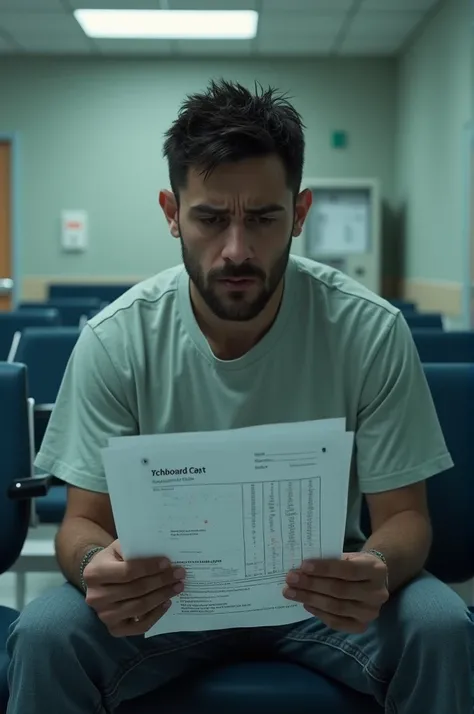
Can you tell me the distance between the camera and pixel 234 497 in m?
1.07

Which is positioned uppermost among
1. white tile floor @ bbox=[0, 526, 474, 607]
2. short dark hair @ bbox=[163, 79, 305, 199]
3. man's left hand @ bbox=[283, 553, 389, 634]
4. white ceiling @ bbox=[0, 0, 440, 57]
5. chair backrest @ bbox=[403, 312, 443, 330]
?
white ceiling @ bbox=[0, 0, 440, 57]

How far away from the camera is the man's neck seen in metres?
1.42

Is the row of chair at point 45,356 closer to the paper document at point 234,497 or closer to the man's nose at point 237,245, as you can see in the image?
the man's nose at point 237,245

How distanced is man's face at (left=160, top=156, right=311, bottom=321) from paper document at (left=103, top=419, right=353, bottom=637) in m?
0.34

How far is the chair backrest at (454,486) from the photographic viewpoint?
5.19 ft

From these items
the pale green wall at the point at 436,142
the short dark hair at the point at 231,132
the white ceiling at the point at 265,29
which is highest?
the white ceiling at the point at 265,29

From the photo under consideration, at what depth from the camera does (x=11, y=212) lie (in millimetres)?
7395

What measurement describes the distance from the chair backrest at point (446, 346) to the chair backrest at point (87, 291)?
3770 millimetres

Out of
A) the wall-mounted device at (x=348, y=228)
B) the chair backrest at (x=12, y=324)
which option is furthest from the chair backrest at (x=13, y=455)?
the wall-mounted device at (x=348, y=228)

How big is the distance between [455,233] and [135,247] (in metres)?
2.95

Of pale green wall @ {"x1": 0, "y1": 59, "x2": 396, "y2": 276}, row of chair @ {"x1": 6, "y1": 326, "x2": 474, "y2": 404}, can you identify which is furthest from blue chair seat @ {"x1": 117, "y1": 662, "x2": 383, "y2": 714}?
pale green wall @ {"x1": 0, "y1": 59, "x2": 396, "y2": 276}

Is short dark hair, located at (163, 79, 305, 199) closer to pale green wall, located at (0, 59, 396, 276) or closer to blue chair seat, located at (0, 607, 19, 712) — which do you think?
blue chair seat, located at (0, 607, 19, 712)

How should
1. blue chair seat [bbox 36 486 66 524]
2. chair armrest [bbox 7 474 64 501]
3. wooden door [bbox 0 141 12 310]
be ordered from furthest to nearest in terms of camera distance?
wooden door [bbox 0 141 12 310], blue chair seat [bbox 36 486 66 524], chair armrest [bbox 7 474 64 501]

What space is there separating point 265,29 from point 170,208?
5.45 meters
